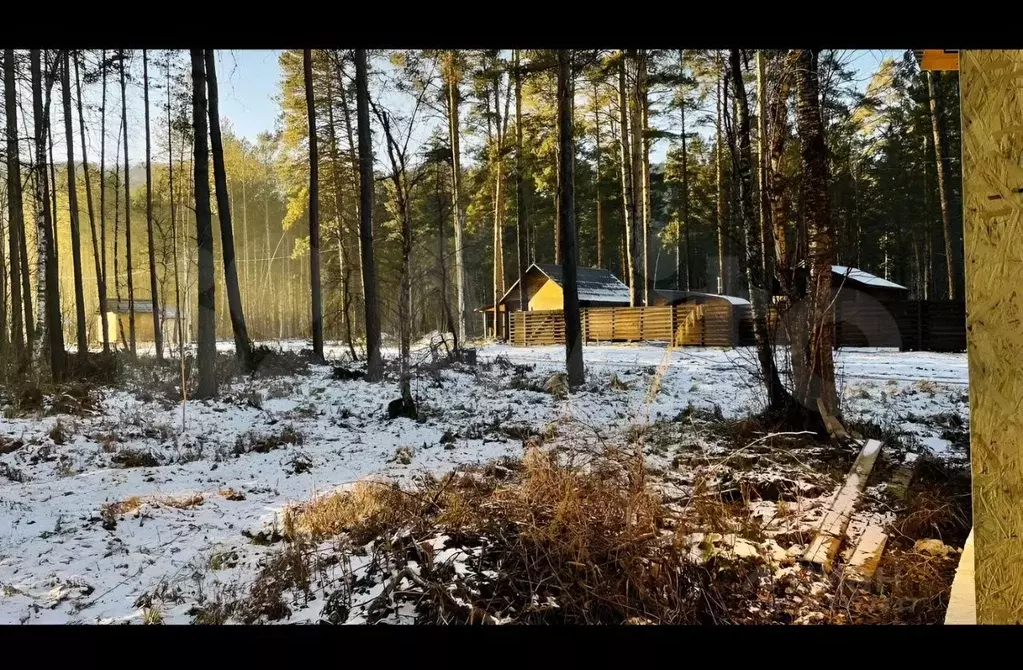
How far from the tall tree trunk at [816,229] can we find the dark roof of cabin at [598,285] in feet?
15.0

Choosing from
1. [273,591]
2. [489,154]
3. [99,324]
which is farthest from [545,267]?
[99,324]

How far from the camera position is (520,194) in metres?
8.57

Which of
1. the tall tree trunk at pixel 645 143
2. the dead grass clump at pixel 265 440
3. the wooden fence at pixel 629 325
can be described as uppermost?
the tall tree trunk at pixel 645 143

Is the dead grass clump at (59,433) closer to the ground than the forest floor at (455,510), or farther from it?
farther from it

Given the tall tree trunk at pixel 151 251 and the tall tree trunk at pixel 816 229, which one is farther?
the tall tree trunk at pixel 151 251

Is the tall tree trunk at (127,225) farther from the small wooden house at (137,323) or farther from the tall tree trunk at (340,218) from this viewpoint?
the tall tree trunk at (340,218)

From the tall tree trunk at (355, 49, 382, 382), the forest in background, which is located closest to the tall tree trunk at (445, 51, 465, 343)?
the forest in background

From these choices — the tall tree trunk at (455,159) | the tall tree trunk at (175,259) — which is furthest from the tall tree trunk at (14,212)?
the tall tree trunk at (455,159)

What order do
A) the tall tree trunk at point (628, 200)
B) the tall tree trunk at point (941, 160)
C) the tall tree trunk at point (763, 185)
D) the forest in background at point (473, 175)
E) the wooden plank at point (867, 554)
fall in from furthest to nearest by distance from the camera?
the tall tree trunk at point (628, 200) < the tall tree trunk at point (941, 160) < the forest in background at point (473, 175) < the tall tree trunk at point (763, 185) < the wooden plank at point (867, 554)

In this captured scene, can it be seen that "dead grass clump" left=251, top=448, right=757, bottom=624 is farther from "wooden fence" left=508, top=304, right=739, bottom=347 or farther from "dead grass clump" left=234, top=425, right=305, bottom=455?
"wooden fence" left=508, top=304, right=739, bottom=347

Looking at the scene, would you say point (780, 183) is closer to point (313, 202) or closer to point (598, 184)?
point (598, 184)

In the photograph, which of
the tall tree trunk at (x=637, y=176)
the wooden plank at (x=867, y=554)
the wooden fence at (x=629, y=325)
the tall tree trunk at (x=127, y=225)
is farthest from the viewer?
the tall tree trunk at (x=637, y=176)

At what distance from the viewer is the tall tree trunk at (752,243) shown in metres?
4.01

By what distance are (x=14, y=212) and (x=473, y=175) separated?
19.3ft
